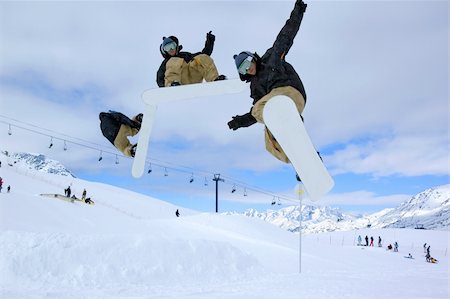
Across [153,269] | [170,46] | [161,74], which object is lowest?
[153,269]

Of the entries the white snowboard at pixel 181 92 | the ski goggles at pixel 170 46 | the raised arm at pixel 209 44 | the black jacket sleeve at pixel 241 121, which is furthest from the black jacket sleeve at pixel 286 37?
the raised arm at pixel 209 44

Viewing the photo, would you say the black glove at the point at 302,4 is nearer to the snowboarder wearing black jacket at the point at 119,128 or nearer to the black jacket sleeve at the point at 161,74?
the black jacket sleeve at the point at 161,74

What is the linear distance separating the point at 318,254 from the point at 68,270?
1716cm

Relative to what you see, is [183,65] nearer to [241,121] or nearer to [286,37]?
[241,121]

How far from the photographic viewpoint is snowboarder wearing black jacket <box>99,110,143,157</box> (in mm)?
3256

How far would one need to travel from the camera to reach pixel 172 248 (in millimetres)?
16547

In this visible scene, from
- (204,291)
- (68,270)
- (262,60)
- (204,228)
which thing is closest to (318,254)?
(204,228)

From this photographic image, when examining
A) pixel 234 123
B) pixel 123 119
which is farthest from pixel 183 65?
pixel 234 123

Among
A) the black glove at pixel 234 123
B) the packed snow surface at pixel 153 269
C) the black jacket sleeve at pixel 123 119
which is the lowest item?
the packed snow surface at pixel 153 269

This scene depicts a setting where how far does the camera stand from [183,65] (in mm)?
3271

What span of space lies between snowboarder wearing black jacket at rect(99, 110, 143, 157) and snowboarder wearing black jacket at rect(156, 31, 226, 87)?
0.39 meters

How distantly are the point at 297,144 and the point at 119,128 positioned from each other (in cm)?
181

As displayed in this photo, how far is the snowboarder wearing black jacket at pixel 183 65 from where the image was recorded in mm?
3107

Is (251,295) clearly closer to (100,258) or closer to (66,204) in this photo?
(100,258)
